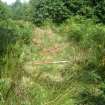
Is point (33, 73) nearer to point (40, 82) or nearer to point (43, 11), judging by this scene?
point (40, 82)

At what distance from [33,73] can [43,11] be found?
12769 millimetres

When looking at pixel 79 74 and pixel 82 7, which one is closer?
pixel 79 74

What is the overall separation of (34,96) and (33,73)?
196 mm

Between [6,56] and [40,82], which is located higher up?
[6,56]

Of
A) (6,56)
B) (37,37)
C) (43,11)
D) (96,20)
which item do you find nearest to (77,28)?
(37,37)

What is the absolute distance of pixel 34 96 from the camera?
7.27 feet

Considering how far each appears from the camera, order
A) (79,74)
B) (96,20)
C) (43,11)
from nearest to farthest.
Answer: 1. (79,74)
2. (96,20)
3. (43,11)

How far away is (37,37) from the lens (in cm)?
1068

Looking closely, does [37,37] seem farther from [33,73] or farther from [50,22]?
[33,73]

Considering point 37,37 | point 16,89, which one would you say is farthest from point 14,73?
point 37,37

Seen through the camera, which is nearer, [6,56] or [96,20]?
[6,56]

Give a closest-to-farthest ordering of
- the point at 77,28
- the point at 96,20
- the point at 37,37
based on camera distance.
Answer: the point at 37,37
the point at 77,28
the point at 96,20

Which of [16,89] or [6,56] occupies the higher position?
[6,56]

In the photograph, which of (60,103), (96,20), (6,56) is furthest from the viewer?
(96,20)
